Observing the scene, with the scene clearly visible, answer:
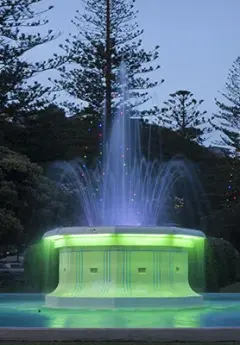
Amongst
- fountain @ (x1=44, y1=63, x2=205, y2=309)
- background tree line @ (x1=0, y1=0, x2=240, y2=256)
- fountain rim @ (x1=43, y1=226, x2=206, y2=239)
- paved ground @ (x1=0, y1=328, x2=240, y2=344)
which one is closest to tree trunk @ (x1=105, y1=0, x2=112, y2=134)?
background tree line @ (x1=0, y1=0, x2=240, y2=256)

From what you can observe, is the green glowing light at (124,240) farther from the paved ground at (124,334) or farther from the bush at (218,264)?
the bush at (218,264)

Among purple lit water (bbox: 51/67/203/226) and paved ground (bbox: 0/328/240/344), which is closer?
paved ground (bbox: 0/328/240/344)

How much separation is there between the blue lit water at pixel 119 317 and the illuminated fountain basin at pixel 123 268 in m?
0.34

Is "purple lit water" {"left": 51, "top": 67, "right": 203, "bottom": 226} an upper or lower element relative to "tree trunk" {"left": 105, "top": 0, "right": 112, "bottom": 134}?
lower

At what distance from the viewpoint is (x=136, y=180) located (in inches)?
750

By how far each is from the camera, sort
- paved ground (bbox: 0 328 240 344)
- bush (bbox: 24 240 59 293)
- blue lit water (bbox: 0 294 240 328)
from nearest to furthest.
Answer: paved ground (bbox: 0 328 240 344) → blue lit water (bbox: 0 294 240 328) → bush (bbox: 24 240 59 293)

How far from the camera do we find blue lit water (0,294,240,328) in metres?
7.98

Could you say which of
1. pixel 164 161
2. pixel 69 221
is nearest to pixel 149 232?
pixel 69 221

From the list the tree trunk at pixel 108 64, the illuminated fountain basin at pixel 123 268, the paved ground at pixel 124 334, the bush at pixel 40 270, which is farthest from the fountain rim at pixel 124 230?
the tree trunk at pixel 108 64

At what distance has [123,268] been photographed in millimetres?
10453

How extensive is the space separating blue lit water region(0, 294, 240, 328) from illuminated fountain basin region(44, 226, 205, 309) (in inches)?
13.5

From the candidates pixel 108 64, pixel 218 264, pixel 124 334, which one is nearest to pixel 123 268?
pixel 124 334

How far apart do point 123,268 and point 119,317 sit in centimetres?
167

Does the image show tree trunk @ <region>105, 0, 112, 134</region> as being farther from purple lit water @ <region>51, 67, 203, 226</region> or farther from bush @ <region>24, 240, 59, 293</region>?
bush @ <region>24, 240, 59, 293</region>
